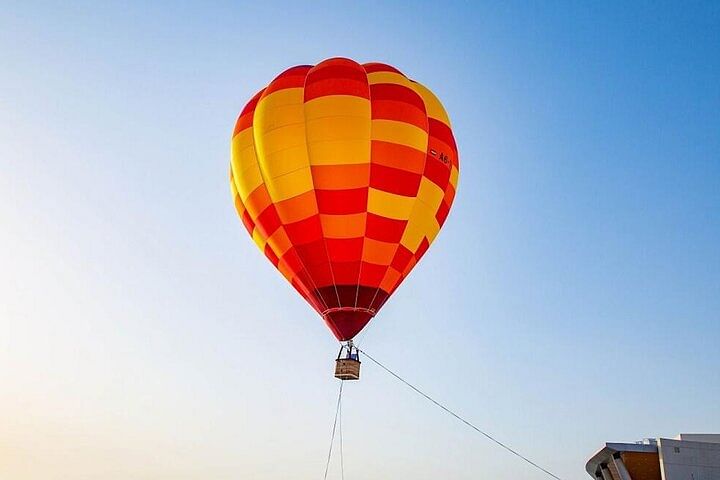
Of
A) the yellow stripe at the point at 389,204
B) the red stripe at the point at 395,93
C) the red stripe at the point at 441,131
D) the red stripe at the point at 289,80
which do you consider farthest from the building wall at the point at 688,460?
the red stripe at the point at 289,80

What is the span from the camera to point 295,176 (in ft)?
59.3

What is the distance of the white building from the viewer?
20.8m

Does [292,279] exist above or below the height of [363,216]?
below

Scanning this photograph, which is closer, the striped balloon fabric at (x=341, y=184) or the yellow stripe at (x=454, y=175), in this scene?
the striped balloon fabric at (x=341, y=184)

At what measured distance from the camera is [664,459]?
21000 mm

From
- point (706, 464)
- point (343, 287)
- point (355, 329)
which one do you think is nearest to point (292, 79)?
point (343, 287)

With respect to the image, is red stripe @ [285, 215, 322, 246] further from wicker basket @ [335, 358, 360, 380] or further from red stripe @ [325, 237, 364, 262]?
wicker basket @ [335, 358, 360, 380]

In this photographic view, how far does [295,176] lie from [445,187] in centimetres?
524

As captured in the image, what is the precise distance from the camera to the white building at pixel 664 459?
2081 cm

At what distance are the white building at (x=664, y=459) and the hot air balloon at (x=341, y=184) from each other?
459 inches

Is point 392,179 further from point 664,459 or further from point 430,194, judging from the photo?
point 664,459

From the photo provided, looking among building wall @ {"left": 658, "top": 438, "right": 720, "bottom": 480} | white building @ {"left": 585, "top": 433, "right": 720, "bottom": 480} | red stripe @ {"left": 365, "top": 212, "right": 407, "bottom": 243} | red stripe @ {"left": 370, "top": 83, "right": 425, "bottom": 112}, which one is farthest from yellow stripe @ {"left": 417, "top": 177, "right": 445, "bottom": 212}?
building wall @ {"left": 658, "top": 438, "right": 720, "bottom": 480}

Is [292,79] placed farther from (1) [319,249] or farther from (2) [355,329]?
(2) [355,329]

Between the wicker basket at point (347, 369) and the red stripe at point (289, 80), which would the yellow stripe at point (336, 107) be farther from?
the wicker basket at point (347, 369)
